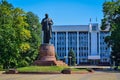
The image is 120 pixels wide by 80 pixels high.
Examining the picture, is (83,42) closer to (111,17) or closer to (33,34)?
(33,34)

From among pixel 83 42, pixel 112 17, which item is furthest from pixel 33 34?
pixel 83 42

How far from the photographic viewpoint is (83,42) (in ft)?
438

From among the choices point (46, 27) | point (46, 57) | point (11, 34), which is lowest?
point (46, 57)

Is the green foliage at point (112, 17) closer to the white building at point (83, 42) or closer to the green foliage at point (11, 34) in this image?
the green foliage at point (11, 34)

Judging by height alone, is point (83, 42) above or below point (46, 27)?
above

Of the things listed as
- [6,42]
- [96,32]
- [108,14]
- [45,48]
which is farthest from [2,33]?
[96,32]

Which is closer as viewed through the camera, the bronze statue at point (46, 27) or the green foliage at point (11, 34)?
the bronze statue at point (46, 27)

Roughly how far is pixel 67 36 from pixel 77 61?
10.5 metres

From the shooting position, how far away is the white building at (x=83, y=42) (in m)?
132

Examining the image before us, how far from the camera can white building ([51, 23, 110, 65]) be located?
131750mm

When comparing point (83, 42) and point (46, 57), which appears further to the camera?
point (83, 42)

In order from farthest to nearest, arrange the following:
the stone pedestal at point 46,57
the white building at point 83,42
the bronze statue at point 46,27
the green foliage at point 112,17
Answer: the white building at point 83,42
the green foliage at point 112,17
the bronze statue at point 46,27
the stone pedestal at point 46,57

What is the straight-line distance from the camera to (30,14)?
206 feet

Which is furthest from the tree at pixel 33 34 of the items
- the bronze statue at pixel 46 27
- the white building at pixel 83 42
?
the white building at pixel 83 42
